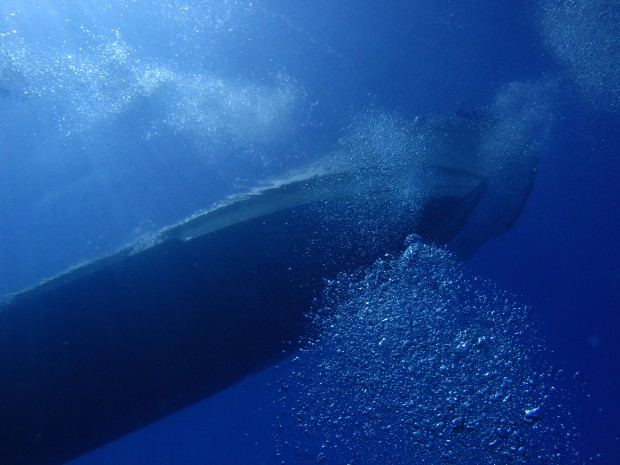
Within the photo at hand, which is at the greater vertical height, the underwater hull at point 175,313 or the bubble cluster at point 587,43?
the bubble cluster at point 587,43

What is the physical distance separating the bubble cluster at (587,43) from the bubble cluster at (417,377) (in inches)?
167

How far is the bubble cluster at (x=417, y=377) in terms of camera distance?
629 cm

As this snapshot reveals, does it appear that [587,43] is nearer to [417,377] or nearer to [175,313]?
[417,377]

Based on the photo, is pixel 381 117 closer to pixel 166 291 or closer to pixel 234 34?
pixel 234 34

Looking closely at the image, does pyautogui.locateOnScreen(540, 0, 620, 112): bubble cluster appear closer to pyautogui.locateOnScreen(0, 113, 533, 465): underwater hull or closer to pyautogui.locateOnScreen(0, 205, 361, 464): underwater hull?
pyautogui.locateOnScreen(0, 113, 533, 465): underwater hull

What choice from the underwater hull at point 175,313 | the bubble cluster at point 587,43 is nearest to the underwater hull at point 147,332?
the underwater hull at point 175,313

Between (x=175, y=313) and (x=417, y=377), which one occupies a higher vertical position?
(x=175, y=313)

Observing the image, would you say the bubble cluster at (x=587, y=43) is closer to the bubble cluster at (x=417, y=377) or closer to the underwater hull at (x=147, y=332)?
the bubble cluster at (x=417, y=377)

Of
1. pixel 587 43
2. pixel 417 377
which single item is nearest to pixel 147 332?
pixel 417 377

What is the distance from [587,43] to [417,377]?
6.70 m

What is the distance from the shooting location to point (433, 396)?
6.70m

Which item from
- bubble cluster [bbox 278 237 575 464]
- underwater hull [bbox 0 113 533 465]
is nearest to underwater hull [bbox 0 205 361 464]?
underwater hull [bbox 0 113 533 465]

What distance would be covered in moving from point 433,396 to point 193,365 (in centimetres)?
398

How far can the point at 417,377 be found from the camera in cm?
669
